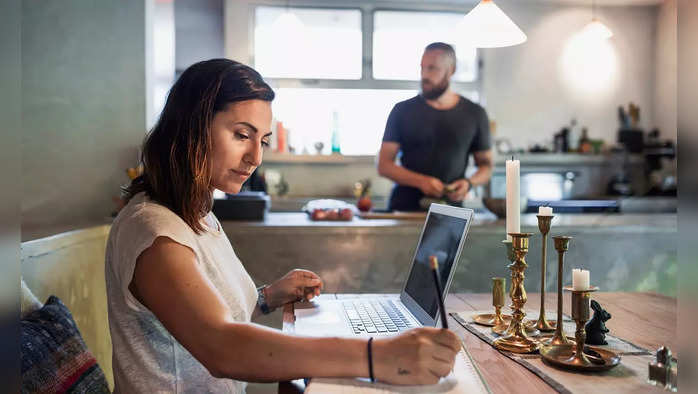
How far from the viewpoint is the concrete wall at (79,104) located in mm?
2590

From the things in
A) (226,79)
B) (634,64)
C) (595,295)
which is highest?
(634,64)

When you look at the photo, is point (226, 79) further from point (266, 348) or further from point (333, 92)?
point (333, 92)

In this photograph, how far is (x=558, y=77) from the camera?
18.5 feet

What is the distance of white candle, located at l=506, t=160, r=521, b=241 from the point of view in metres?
1.04

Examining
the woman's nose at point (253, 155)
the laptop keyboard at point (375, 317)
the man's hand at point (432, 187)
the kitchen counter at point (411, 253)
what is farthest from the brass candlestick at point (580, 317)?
the man's hand at point (432, 187)

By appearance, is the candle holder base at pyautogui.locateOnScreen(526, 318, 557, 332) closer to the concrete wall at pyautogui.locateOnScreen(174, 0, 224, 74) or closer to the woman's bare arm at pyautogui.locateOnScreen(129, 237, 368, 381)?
the woman's bare arm at pyautogui.locateOnScreen(129, 237, 368, 381)

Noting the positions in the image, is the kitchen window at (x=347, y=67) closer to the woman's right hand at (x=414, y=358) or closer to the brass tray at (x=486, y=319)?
the brass tray at (x=486, y=319)

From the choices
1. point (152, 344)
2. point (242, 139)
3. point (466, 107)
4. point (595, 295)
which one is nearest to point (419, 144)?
point (466, 107)

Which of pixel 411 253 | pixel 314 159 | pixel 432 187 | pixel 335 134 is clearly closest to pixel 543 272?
pixel 411 253

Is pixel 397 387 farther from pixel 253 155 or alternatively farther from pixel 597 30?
pixel 597 30

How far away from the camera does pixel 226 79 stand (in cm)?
104

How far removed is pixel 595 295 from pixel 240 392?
3.53ft

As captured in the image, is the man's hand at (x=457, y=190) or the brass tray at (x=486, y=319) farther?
the man's hand at (x=457, y=190)

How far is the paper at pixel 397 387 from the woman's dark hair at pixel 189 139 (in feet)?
1.40
